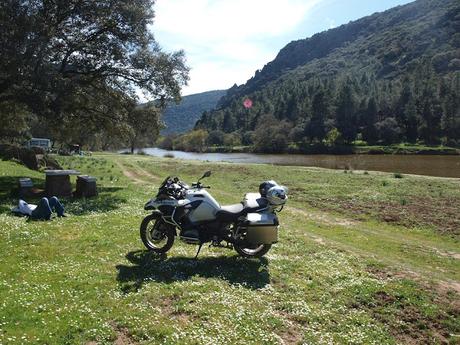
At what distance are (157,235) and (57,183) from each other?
37.9 ft

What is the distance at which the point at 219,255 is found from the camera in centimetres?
1265

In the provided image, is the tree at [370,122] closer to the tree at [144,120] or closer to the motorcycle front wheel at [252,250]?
the tree at [144,120]

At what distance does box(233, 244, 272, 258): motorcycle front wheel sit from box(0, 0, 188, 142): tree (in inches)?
564

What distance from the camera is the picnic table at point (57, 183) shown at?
69.9 feet

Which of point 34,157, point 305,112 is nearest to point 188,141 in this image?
point 305,112

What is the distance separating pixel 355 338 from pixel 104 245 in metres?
7.96

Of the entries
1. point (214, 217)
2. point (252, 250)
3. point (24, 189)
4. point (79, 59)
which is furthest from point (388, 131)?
point (214, 217)

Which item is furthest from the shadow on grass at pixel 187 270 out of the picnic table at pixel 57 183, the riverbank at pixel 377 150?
the riverbank at pixel 377 150

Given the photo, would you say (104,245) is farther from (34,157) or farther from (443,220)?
(34,157)

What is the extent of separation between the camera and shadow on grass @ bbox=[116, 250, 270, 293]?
1037 centimetres

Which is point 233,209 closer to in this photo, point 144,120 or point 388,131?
point 144,120

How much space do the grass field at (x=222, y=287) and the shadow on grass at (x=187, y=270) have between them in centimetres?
3

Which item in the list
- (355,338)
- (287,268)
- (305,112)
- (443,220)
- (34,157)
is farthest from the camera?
(305,112)

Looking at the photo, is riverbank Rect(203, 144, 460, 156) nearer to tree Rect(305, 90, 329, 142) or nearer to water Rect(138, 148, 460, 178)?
tree Rect(305, 90, 329, 142)
